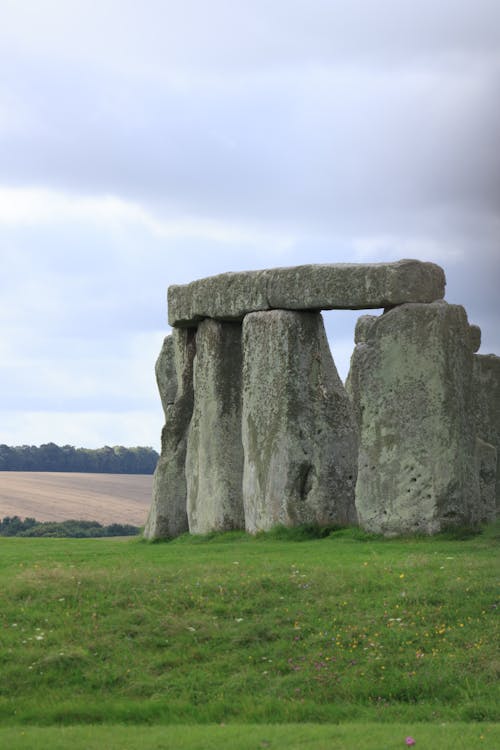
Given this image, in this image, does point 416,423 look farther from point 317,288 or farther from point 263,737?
point 263,737

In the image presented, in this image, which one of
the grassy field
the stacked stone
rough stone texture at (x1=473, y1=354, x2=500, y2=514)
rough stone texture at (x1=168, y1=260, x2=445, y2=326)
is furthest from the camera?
rough stone texture at (x1=473, y1=354, x2=500, y2=514)

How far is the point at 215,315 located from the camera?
100 feet

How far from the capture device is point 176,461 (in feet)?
108

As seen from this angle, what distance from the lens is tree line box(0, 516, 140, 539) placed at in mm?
47281

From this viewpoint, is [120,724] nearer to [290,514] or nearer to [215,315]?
[290,514]

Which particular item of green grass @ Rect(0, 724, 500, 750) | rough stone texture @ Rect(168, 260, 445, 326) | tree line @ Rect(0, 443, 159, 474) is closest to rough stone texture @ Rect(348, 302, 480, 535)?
rough stone texture @ Rect(168, 260, 445, 326)

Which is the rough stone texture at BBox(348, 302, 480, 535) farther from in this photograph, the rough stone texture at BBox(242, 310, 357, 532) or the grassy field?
the grassy field

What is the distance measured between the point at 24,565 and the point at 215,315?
9.69 meters

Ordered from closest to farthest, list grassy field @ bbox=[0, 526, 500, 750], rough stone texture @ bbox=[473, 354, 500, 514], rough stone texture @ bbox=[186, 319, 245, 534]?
grassy field @ bbox=[0, 526, 500, 750] < rough stone texture @ bbox=[186, 319, 245, 534] < rough stone texture @ bbox=[473, 354, 500, 514]

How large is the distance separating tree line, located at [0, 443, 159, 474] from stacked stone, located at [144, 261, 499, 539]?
147 feet

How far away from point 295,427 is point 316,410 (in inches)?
26.3

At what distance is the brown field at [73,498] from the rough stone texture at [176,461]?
14171mm

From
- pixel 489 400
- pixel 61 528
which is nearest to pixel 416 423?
pixel 489 400

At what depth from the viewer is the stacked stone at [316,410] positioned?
26109 millimetres
